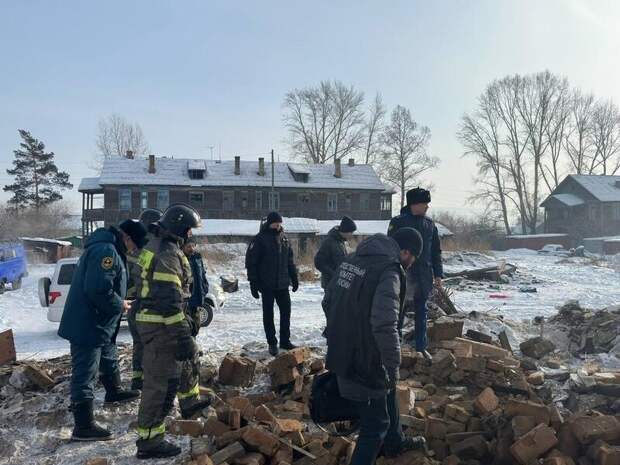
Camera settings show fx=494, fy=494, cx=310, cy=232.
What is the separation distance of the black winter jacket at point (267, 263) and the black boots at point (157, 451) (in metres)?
2.93

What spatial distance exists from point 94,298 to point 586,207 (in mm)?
52188

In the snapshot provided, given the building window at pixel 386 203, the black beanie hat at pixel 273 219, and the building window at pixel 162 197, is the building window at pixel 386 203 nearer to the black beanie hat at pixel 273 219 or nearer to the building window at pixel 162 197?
the building window at pixel 162 197

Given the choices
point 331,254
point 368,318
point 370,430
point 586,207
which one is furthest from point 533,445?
point 586,207

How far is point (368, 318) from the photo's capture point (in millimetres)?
3271

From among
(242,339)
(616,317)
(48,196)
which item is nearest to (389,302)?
(242,339)

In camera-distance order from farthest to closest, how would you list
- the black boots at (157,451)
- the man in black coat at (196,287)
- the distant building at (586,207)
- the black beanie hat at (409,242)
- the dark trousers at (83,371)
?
1. the distant building at (586,207)
2. the man in black coat at (196,287)
3. the dark trousers at (83,371)
4. the black boots at (157,451)
5. the black beanie hat at (409,242)

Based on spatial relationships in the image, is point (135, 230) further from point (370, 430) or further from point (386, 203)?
point (386, 203)

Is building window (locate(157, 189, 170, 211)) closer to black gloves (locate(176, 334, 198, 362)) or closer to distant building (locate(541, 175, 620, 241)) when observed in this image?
black gloves (locate(176, 334, 198, 362))

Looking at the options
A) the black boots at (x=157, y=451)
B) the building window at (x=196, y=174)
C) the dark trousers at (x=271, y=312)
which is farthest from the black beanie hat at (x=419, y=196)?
the building window at (x=196, y=174)

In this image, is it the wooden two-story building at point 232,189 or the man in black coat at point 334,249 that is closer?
the man in black coat at point 334,249

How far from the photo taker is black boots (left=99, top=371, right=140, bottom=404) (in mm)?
5105

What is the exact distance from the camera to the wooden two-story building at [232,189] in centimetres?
3709

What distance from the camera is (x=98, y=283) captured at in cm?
430

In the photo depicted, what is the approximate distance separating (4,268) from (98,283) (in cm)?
1368
